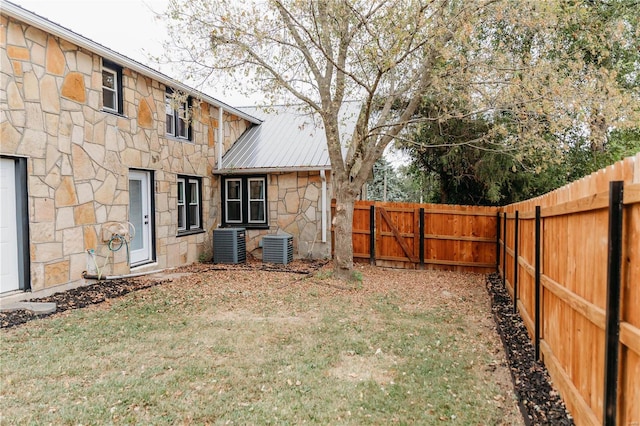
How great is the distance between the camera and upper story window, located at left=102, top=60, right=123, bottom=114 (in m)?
7.80

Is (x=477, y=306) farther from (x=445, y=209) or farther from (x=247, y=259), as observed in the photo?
(x=247, y=259)

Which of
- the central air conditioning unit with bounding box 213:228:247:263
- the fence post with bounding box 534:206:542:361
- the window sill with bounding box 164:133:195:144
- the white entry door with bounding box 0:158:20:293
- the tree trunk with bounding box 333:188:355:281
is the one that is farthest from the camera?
the central air conditioning unit with bounding box 213:228:247:263

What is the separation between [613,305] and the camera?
1986 mm

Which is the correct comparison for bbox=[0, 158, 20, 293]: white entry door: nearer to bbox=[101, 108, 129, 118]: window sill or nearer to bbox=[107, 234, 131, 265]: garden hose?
bbox=[107, 234, 131, 265]: garden hose

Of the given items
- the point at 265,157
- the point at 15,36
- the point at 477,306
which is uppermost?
the point at 15,36

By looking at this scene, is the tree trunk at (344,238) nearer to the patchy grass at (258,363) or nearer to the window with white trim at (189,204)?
the patchy grass at (258,363)

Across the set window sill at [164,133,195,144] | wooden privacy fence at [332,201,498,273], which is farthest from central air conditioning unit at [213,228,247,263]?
wooden privacy fence at [332,201,498,273]

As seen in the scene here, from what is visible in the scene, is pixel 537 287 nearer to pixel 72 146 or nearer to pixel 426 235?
pixel 426 235

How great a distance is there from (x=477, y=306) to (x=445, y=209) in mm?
3782

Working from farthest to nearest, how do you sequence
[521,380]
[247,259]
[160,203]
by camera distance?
[247,259]
[160,203]
[521,380]

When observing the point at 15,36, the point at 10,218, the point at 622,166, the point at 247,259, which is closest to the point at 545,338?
the point at 622,166

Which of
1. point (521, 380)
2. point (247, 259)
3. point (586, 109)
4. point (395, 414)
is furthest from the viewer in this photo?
point (247, 259)

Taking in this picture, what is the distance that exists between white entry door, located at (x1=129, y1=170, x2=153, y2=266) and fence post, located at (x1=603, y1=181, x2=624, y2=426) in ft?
26.9

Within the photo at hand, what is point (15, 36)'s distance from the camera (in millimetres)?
5965
